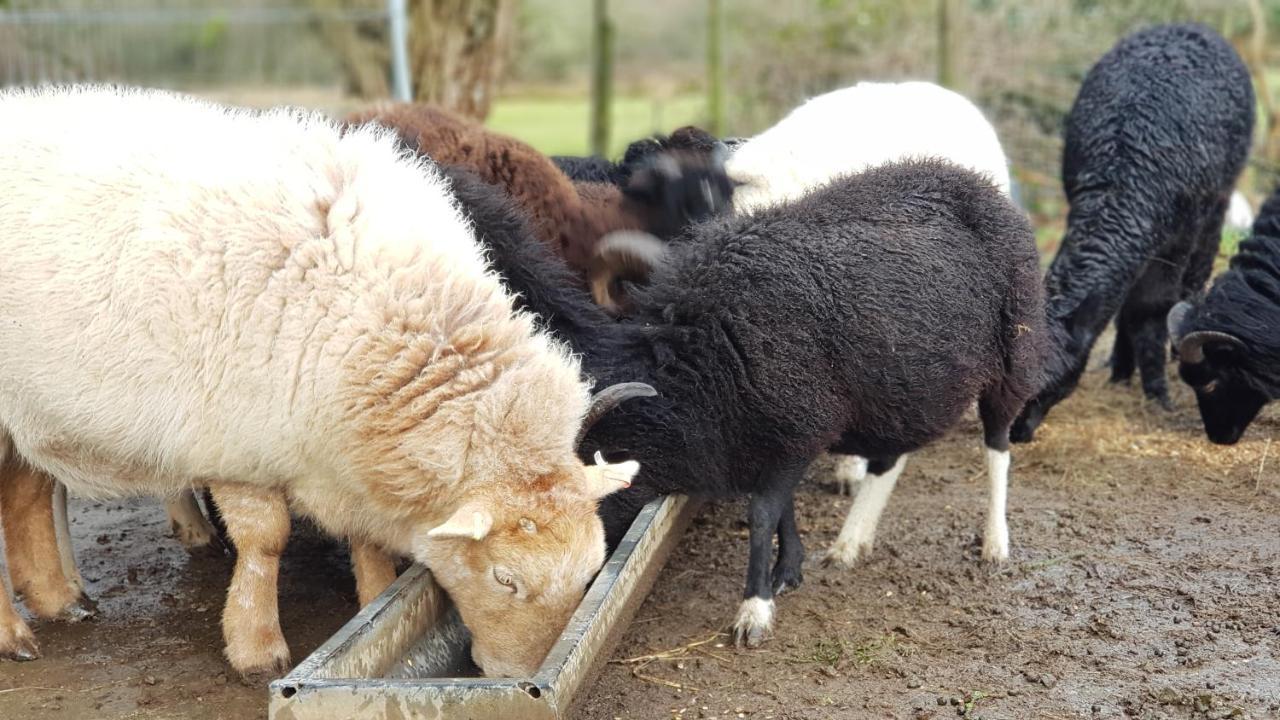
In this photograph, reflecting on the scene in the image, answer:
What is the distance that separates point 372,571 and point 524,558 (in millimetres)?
973

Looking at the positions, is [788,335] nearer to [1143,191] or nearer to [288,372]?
[288,372]

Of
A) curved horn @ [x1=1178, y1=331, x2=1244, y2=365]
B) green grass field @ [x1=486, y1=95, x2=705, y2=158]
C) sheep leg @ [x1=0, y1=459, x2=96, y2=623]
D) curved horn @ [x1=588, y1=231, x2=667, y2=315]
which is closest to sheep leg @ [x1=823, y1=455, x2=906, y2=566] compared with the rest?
curved horn @ [x1=588, y1=231, x2=667, y2=315]

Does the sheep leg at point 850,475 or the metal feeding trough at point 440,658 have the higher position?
the metal feeding trough at point 440,658

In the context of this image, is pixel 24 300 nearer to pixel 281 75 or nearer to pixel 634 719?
pixel 634 719

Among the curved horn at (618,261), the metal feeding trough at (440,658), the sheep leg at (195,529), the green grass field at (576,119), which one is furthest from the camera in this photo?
the green grass field at (576,119)

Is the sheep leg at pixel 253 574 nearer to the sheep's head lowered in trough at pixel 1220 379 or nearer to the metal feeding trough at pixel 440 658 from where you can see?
the metal feeding trough at pixel 440 658

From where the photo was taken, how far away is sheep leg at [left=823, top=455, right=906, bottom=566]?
5.81 m

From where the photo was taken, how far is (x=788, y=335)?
4875 millimetres

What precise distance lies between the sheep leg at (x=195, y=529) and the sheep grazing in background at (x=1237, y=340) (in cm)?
499

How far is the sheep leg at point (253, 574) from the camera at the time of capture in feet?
15.8

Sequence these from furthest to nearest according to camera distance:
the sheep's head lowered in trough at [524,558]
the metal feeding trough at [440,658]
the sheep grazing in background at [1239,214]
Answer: the sheep grazing in background at [1239,214] → the sheep's head lowered in trough at [524,558] → the metal feeding trough at [440,658]

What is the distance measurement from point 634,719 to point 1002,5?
12.0m

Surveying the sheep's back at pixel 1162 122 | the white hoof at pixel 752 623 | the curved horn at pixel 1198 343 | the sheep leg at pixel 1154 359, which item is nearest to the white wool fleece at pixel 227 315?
the white hoof at pixel 752 623

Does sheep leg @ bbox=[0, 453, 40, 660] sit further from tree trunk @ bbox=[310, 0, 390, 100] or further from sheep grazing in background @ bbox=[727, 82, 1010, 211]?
tree trunk @ bbox=[310, 0, 390, 100]
